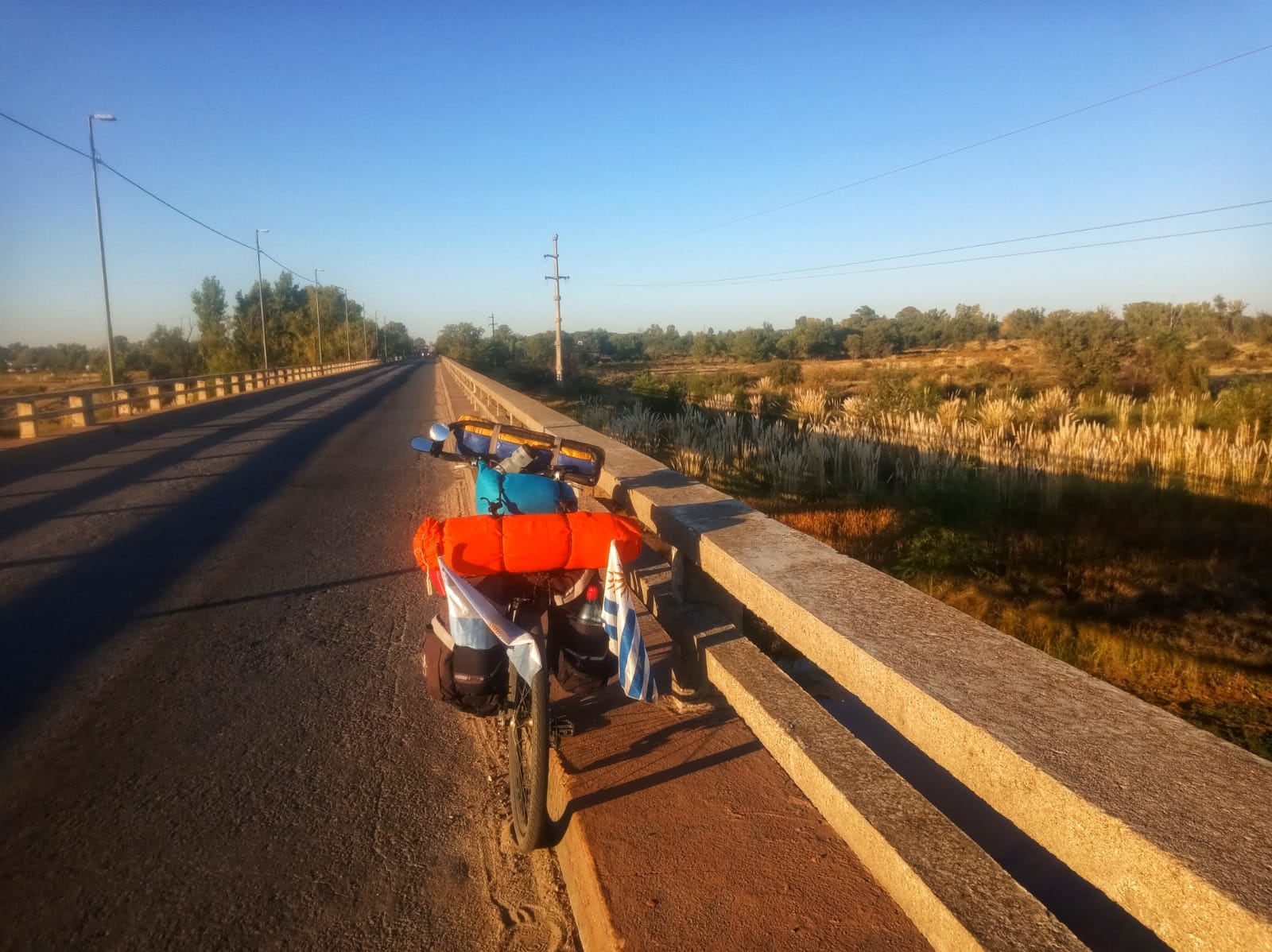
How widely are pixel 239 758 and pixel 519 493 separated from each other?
192cm

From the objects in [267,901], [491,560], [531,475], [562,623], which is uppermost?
[531,475]

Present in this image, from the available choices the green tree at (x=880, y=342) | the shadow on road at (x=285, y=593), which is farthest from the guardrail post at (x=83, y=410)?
the green tree at (x=880, y=342)

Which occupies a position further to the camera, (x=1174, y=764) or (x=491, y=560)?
(x=491, y=560)

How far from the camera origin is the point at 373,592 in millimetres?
6809

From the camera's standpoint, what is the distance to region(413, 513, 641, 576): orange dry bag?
10.2 feet

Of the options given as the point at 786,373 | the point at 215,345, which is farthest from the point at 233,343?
the point at 786,373

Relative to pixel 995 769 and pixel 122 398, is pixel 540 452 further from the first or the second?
pixel 122 398

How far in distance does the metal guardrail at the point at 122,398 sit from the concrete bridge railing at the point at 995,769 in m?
17.4

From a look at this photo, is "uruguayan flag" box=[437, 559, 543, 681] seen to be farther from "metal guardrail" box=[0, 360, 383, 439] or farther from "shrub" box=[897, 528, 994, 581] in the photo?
"metal guardrail" box=[0, 360, 383, 439]

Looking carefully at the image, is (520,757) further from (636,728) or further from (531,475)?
(531,475)

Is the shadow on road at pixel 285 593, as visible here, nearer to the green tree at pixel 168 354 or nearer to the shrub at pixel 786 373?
the shrub at pixel 786 373

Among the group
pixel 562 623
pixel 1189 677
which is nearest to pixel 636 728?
pixel 562 623

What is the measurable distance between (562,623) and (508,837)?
2.92 ft

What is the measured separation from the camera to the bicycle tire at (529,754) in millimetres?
3055
